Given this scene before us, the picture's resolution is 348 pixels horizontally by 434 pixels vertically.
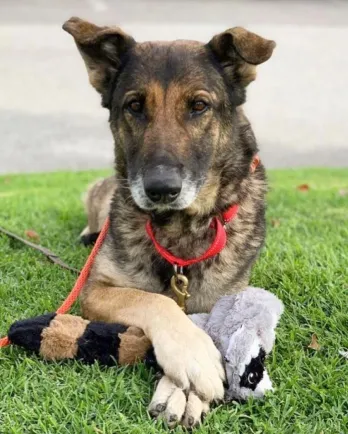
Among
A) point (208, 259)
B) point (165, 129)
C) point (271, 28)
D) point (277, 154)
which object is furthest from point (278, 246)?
point (271, 28)

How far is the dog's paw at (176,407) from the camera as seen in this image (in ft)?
8.00

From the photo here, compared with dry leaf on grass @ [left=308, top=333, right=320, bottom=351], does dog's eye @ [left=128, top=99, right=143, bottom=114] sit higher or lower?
higher

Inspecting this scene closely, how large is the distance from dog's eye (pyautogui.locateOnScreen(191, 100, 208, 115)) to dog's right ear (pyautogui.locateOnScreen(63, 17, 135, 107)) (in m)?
0.64

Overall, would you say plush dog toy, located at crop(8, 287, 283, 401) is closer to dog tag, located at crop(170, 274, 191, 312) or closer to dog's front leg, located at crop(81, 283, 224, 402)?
dog's front leg, located at crop(81, 283, 224, 402)

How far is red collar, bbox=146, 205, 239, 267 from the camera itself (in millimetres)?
3430

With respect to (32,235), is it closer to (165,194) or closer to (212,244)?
(212,244)

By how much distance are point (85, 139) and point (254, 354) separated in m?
10.7

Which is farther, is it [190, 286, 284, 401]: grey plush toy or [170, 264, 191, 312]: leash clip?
[170, 264, 191, 312]: leash clip

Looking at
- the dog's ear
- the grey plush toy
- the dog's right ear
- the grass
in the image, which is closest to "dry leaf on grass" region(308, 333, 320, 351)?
the grass

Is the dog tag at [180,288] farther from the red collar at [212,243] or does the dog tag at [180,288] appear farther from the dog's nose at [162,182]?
the dog's nose at [162,182]

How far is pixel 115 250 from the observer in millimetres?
3723

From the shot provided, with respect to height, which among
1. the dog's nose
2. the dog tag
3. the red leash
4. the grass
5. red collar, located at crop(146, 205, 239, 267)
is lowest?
the grass

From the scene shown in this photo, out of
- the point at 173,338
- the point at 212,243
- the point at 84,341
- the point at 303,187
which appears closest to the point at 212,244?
the point at 212,243

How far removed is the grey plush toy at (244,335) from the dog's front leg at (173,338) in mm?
76
